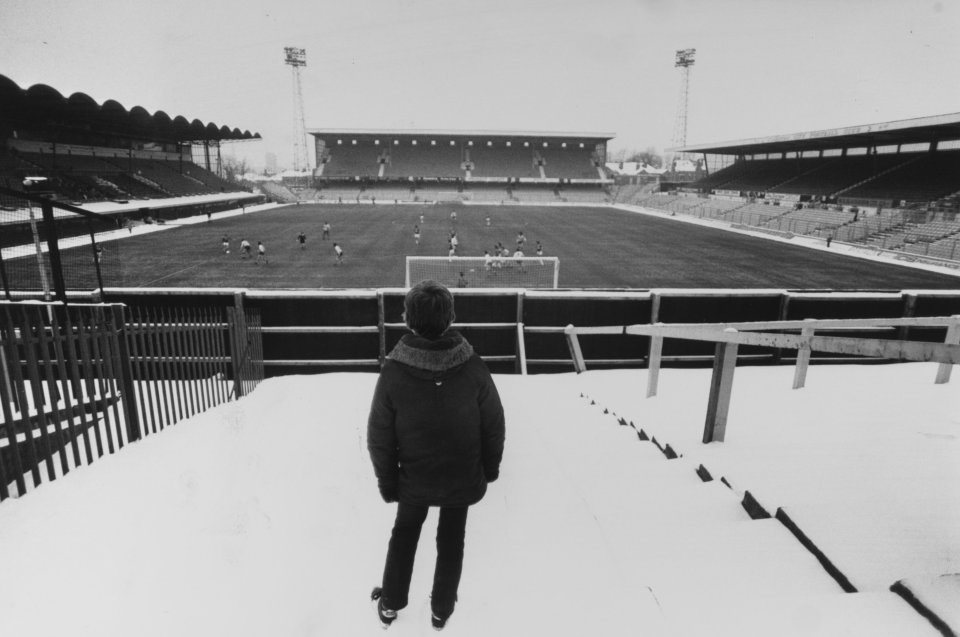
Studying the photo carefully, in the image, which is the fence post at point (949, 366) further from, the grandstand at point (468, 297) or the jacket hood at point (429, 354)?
the jacket hood at point (429, 354)

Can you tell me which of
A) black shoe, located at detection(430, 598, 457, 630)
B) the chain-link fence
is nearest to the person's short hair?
black shoe, located at detection(430, 598, 457, 630)

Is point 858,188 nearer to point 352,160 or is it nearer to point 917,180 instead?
point 917,180

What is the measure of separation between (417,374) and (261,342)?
7080 mm

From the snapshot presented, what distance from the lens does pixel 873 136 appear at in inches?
1671

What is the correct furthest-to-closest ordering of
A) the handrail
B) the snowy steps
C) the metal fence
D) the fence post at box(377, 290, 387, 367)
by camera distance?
the fence post at box(377, 290, 387, 367)
the metal fence
the handrail
the snowy steps

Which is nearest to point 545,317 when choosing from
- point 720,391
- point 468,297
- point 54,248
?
point 468,297

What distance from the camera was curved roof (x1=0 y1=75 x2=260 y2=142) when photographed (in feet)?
92.2

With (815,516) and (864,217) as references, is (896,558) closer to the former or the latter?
(815,516)

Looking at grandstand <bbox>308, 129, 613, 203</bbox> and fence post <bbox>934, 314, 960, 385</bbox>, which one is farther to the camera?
grandstand <bbox>308, 129, 613, 203</bbox>

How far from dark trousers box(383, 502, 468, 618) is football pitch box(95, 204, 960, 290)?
17.4m

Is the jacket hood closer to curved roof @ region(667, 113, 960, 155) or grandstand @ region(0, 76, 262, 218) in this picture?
grandstand @ region(0, 76, 262, 218)

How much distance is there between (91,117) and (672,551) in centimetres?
4677

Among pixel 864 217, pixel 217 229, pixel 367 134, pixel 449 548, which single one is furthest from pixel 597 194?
pixel 449 548

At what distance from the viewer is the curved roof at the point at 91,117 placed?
28.1m
